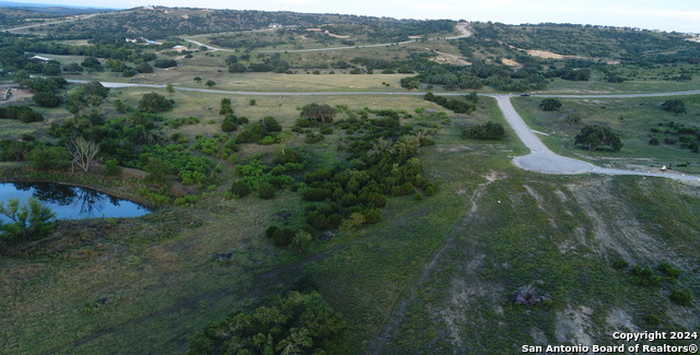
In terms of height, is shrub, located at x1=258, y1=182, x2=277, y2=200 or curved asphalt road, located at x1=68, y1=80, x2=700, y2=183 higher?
curved asphalt road, located at x1=68, y1=80, x2=700, y2=183

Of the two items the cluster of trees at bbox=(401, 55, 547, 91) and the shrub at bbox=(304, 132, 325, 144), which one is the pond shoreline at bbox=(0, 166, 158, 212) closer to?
the shrub at bbox=(304, 132, 325, 144)

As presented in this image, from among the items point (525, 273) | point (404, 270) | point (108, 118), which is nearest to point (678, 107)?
point (525, 273)

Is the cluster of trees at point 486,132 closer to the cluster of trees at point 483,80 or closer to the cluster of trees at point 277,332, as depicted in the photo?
the cluster of trees at point 483,80

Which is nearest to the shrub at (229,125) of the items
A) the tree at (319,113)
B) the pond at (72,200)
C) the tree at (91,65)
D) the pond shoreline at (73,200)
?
the tree at (319,113)

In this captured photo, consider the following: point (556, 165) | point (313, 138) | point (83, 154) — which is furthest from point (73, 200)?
point (556, 165)

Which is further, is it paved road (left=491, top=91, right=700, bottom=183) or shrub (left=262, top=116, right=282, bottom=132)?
shrub (left=262, top=116, right=282, bottom=132)

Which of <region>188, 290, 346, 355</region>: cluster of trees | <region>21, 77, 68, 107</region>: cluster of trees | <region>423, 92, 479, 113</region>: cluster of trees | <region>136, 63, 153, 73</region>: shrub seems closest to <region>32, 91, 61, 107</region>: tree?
<region>21, 77, 68, 107</region>: cluster of trees
